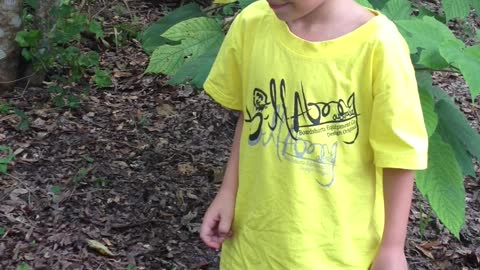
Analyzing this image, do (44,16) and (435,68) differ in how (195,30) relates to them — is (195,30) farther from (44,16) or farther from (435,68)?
(44,16)

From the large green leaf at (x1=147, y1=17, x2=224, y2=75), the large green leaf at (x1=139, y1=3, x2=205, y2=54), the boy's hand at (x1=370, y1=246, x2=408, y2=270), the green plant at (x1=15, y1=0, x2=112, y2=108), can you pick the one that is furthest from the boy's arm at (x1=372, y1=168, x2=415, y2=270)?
the green plant at (x1=15, y1=0, x2=112, y2=108)

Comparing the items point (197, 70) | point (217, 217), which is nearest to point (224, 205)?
point (217, 217)

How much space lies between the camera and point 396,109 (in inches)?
54.8

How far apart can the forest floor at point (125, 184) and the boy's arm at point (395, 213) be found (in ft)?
4.42

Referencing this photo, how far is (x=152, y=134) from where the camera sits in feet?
12.3

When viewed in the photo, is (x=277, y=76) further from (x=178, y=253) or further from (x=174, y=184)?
(x=174, y=184)

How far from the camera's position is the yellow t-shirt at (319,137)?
1.41m

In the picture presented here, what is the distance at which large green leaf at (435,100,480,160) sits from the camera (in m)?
1.98

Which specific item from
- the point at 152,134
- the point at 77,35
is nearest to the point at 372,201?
the point at 152,134

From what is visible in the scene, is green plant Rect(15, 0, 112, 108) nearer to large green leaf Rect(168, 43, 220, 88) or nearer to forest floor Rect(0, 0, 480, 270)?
forest floor Rect(0, 0, 480, 270)

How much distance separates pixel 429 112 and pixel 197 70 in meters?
0.65

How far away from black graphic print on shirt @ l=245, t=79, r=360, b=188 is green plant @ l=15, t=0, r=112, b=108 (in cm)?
246

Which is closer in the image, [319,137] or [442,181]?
[319,137]

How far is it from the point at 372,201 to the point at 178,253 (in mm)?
1603
